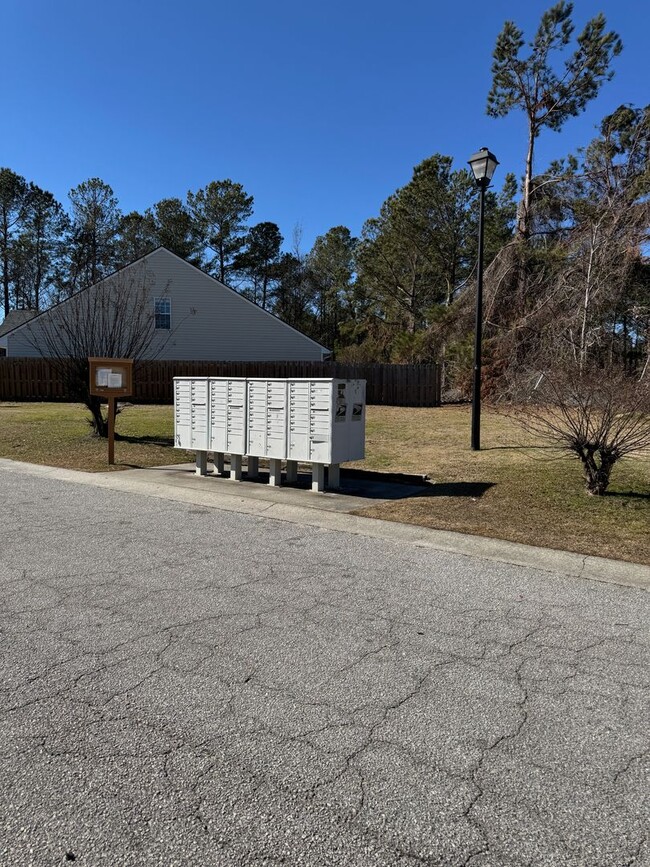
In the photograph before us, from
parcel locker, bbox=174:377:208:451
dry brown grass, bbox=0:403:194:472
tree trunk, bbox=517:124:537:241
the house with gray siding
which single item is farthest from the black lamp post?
the house with gray siding

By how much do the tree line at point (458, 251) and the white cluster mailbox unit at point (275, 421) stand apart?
375 cm

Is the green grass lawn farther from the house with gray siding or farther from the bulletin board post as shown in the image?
the house with gray siding

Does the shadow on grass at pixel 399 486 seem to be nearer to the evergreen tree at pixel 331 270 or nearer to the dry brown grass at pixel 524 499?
the dry brown grass at pixel 524 499

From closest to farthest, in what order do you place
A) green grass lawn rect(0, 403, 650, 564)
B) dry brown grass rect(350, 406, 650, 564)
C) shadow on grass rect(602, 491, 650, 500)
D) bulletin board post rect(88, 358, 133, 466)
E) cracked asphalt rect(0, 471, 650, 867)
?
cracked asphalt rect(0, 471, 650, 867) → dry brown grass rect(350, 406, 650, 564) → green grass lawn rect(0, 403, 650, 564) → shadow on grass rect(602, 491, 650, 500) → bulletin board post rect(88, 358, 133, 466)

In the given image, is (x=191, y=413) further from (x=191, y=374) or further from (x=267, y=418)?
(x=191, y=374)

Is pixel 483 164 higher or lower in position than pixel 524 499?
higher

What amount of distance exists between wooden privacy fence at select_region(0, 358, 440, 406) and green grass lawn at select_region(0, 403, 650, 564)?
9.50 m

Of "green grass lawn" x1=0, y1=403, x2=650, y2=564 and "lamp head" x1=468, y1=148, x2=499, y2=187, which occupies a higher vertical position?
"lamp head" x1=468, y1=148, x2=499, y2=187

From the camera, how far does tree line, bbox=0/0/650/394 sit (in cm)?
2293

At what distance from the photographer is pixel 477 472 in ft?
33.4

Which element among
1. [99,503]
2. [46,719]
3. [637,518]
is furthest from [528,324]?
[46,719]

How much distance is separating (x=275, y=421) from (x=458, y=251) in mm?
29591

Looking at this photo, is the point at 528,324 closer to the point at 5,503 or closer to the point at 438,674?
the point at 5,503

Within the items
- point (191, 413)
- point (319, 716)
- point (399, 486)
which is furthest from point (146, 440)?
point (319, 716)
